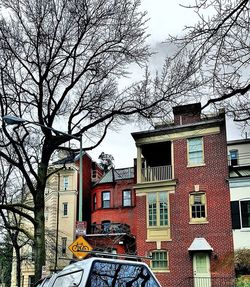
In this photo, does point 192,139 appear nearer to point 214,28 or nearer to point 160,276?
point 160,276

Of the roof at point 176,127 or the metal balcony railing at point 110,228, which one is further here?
the metal balcony railing at point 110,228

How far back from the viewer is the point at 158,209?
105 ft

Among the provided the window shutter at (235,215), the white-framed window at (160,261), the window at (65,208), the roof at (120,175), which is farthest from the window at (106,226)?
the window shutter at (235,215)

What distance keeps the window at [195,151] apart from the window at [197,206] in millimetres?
2373

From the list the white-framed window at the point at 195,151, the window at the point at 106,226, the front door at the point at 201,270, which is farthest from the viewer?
the window at the point at 106,226

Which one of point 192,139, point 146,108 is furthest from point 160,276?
point 146,108

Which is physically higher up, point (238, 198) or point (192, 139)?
point (192, 139)

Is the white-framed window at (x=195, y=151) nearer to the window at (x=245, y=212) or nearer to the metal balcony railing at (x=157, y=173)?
the metal balcony railing at (x=157, y=173)

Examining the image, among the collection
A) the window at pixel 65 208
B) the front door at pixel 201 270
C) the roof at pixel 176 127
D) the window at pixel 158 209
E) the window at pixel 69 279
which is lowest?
the front door at pixel 201 270

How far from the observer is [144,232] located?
1262 inches

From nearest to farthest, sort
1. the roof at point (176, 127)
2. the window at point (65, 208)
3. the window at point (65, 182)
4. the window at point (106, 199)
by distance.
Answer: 1. the roof at point (176, 127)
2. the window at point (106, 199)
3. the window at point (65, 208)
4. the window at point (65, 182)

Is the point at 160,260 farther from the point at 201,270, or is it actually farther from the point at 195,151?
the point at 195,151

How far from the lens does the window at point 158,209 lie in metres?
31.8

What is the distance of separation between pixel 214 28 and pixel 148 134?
1016 inches
